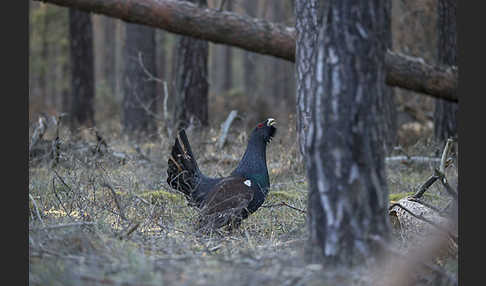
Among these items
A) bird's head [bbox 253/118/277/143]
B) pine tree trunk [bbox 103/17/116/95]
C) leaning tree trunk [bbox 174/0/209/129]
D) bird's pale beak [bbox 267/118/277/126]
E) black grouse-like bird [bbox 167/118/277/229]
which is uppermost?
pine tree trunk [bbox 103/17/116/95]

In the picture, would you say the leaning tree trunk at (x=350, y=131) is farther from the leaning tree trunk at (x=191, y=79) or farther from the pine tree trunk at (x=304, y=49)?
the leaning tree trunk at (x=191, y=79)

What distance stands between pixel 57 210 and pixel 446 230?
340 centimetres

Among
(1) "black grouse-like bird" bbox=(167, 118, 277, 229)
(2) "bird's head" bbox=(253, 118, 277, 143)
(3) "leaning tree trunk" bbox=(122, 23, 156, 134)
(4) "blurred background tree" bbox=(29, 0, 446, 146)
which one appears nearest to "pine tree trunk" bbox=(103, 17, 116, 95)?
(4) "blurred background tree" bbox=(29, 0, 446, 146)

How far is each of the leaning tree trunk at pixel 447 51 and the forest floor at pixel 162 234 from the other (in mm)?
1524

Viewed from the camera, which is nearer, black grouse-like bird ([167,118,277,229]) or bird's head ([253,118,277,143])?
black grouse-like bird ([167,118,277,229])

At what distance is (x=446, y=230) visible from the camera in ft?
9.98

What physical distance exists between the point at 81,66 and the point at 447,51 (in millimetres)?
8731

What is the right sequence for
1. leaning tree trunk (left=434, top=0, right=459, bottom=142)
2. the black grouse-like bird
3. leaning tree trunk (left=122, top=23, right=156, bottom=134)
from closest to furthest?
the black grouse-like bird
leaning tree trunk (left=434, top=0, right=459, bottom=142)
leaning tree trunk (left=122, top=23, right=156, bottom=134)

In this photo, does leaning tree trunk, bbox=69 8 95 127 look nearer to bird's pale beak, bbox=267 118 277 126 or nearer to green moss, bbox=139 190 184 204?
green moss, bbox=139 190 184 204

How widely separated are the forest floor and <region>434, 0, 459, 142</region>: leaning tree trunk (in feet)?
5.00

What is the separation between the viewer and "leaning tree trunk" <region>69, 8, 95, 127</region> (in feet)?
43.5

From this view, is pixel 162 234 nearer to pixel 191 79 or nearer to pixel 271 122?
pixel 271 122

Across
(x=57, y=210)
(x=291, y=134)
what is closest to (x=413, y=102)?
(x=291, y=134)

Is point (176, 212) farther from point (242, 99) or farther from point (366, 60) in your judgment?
point (242, 99)
